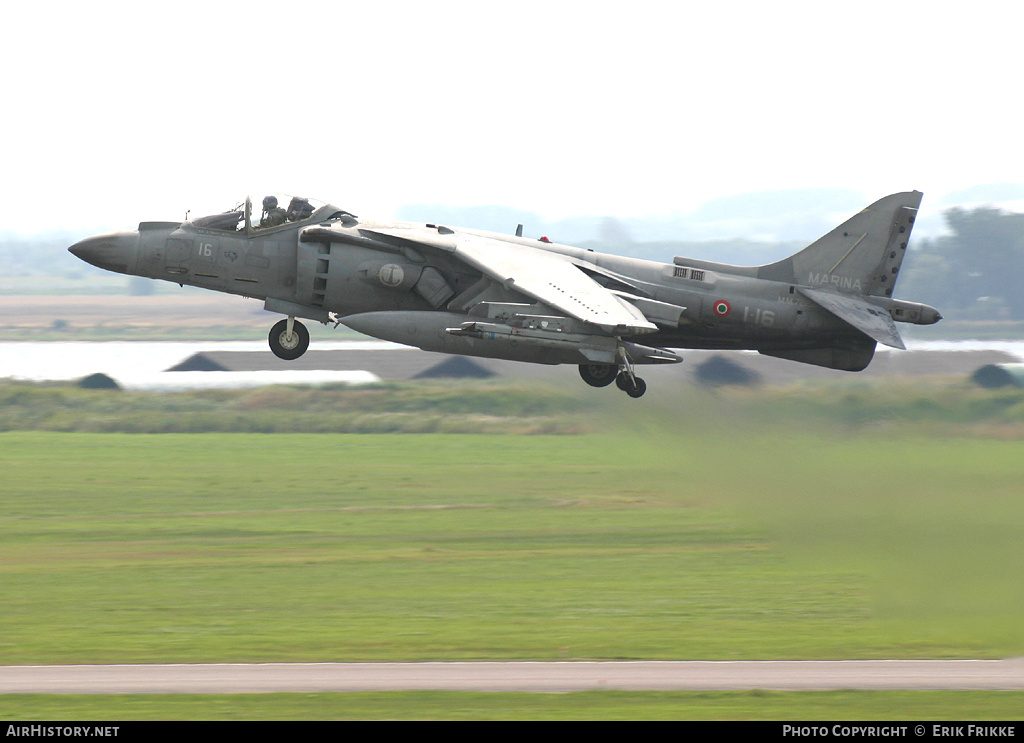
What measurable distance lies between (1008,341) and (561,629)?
4697 centimetres

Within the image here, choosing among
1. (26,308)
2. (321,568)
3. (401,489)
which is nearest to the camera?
(321,568)

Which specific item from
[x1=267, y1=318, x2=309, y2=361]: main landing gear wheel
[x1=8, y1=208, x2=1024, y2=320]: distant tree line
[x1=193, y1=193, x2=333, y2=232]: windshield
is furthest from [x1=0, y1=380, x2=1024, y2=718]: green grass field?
[x1=8, y1=208, x2=1024, y2=320]: distant tree line

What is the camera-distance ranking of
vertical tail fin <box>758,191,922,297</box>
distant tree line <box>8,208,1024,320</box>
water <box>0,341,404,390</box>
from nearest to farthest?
vertical tail fin <box>758,191,922,297</box>, water <box>0,341,404,390</box>, distant tree line <box>8,208,1024,320</box>

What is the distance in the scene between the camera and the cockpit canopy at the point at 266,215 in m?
25.0

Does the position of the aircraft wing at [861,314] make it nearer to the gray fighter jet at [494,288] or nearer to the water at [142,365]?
the gray fighter jet at [494,288]

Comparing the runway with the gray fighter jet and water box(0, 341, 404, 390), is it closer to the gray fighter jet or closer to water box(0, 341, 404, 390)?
the gray fighter jet

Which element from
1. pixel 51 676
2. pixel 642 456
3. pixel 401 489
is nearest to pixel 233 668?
pixel 51 676

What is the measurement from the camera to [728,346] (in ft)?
84.6

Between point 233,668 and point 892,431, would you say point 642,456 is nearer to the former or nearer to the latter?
point 892,431

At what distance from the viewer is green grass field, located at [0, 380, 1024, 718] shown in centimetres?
2745

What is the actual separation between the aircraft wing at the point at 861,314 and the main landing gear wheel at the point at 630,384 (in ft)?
14.1

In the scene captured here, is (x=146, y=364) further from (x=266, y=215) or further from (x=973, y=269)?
(x=266, y=215)

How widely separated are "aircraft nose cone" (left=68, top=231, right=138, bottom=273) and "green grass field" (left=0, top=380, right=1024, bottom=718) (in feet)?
28.8
